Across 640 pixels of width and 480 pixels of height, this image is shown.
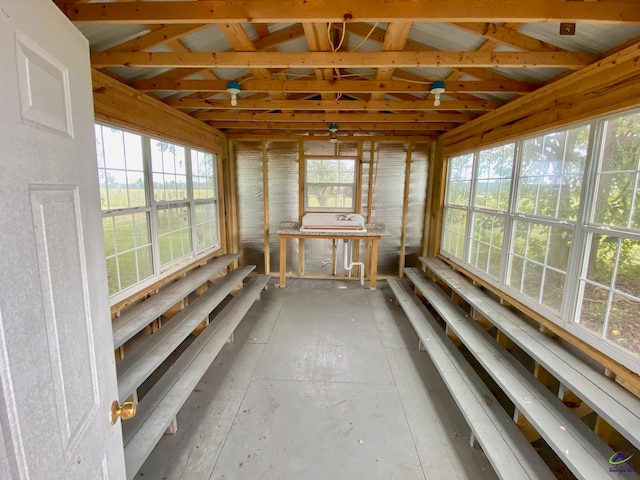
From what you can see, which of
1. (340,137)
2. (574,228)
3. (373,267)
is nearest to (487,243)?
(574,228)

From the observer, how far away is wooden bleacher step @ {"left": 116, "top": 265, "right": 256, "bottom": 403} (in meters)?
1.86

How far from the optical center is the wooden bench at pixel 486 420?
1576mm

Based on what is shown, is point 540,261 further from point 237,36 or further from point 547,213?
point 237,36

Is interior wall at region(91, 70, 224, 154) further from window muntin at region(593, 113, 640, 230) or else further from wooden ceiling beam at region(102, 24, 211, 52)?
window muntin at region(593, 113, 640, 230)

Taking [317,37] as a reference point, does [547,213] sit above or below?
below

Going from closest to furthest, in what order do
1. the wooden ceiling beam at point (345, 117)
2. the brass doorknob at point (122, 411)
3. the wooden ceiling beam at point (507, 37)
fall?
1. the brass doorknob at point (122, 411)
2. the wooden ceiling beam at point (507, 37)
3. the wooden ceiling beam at point (345, 117)

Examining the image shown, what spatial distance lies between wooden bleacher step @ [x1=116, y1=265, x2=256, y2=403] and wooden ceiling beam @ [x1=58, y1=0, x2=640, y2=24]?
194cm

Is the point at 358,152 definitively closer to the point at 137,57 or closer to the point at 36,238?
the point at 137,57

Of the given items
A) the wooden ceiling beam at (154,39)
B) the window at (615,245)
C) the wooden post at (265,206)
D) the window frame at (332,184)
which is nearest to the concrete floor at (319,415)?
the window at (615,245)

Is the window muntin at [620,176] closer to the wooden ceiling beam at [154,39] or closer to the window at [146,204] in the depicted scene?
the wooden ceiling beam at [154,39]

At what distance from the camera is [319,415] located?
7.05 feet

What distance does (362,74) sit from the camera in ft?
9.83

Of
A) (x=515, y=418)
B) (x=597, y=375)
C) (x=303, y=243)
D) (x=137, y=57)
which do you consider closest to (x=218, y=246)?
(x=303, y=243)

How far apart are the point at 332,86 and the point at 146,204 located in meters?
1.96
